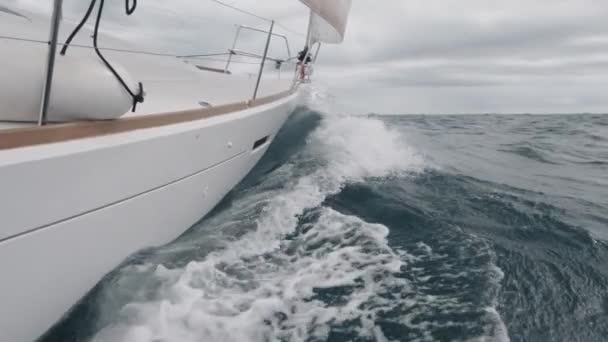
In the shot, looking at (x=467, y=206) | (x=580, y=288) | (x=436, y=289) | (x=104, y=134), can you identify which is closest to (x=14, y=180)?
(x=104, y=134)

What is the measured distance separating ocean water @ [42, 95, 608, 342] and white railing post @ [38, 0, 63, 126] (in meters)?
0.77

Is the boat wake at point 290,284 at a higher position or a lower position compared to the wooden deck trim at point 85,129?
lower

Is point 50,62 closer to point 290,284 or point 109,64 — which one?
point 109,64

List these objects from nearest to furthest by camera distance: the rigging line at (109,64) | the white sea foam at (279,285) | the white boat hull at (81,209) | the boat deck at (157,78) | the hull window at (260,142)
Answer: the white boat hull at (81,209) → the rigging line at (109,64) → the white sea foam at (279,285) → the boat deck at (157,78) → the hull window at (260,142)

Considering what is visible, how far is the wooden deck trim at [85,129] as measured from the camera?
4.34 ft

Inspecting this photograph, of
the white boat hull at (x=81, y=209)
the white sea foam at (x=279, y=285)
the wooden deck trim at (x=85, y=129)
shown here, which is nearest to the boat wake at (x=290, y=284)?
the white sea foam at (x=279, y=285)

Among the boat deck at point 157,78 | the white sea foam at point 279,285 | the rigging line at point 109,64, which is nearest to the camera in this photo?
the rigging line at point 109,64

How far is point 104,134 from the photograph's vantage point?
1.69m

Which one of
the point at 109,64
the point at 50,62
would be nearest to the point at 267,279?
the point at 109,64

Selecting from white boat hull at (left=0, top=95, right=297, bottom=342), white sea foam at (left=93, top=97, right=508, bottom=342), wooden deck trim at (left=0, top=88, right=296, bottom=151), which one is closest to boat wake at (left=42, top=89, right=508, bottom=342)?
white sea foam at (left=93, top=97, right=508, bottom=342)

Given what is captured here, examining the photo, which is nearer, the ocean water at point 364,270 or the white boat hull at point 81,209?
the white boat hull at point 81,209

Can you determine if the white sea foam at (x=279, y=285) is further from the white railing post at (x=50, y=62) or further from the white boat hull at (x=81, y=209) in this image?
the white railing post at (x=50, y=62)

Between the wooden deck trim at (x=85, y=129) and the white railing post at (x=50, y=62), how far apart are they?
2.4 inches

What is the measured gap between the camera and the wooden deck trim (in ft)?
4.34
